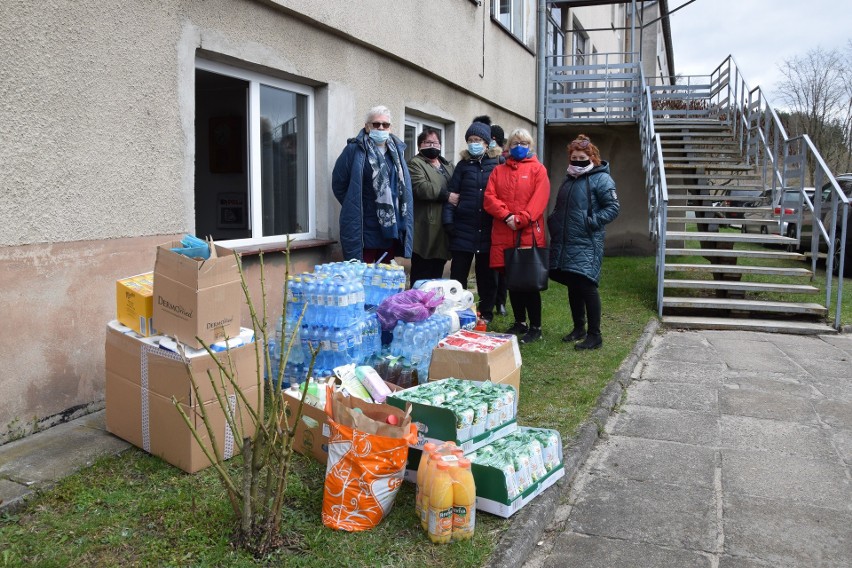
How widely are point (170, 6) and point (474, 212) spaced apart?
10.5 ft

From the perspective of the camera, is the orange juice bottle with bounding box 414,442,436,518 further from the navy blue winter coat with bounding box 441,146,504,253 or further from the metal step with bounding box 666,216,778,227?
the metal step with bounding box 666,216,778,227

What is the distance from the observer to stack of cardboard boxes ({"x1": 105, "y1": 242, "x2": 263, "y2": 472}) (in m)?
3.41

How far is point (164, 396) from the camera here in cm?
349

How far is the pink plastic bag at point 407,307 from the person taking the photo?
479cm

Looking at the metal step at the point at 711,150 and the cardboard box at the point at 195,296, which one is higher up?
the metal step at the point at 711,150

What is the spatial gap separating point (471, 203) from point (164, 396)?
3.84m

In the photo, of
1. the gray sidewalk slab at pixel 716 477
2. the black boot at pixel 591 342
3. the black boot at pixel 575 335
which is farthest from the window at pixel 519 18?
the gray sidewalk slab at pixel 716 477

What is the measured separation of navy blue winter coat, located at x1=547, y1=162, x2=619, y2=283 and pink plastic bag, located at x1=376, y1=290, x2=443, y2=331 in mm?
1767

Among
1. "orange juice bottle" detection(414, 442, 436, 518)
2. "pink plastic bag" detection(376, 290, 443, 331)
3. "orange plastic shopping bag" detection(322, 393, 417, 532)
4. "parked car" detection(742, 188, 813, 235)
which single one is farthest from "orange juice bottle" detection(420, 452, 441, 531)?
"parked car" detection(742, 188, 813, 235)

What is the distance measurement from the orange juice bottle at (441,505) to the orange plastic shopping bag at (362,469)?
0.20m

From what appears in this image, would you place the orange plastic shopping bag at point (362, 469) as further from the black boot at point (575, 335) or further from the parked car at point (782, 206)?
the parked car at point (782, 206)

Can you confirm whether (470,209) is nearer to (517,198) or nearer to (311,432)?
(517,198)

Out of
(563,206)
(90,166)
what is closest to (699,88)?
(563,206)

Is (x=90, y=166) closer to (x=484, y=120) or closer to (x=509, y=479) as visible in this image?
(x=509, y=479)
